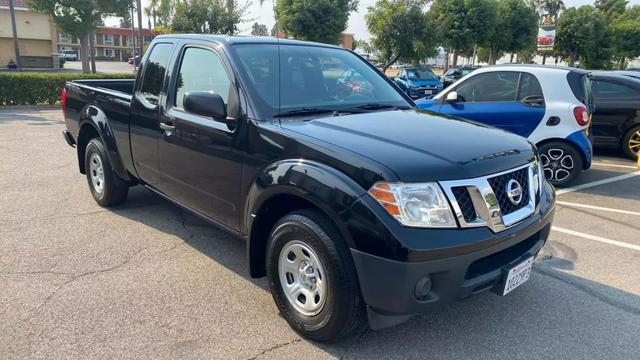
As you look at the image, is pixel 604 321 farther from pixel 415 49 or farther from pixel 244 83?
pixel 415 49

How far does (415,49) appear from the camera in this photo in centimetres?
2455

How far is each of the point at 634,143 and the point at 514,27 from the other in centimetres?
2476

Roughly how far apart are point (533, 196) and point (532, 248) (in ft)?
1.10

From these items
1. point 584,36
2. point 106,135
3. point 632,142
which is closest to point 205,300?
point 106,135

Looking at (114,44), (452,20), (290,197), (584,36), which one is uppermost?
(114,44)

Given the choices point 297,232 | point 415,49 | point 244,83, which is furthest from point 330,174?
point 415,49

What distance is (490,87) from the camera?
7465 mm

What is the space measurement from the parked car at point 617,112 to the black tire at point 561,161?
9.22ft

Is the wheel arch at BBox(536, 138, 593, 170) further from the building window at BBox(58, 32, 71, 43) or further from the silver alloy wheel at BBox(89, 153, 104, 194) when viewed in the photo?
the building window at BBox(58, 32, 71, 43)

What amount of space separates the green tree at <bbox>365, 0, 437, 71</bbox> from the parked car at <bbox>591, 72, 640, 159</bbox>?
52.7 ft

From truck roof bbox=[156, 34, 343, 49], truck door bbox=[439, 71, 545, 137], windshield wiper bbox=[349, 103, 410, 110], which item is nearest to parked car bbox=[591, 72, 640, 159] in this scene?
truck door bbox=[439, 71, 545, 137]

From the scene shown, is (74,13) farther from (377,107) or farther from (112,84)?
(377,107)

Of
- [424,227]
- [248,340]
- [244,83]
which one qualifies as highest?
[244,83]

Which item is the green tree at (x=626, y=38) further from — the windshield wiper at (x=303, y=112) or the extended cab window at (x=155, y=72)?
the windshield wiper at (x=303, y=112)
